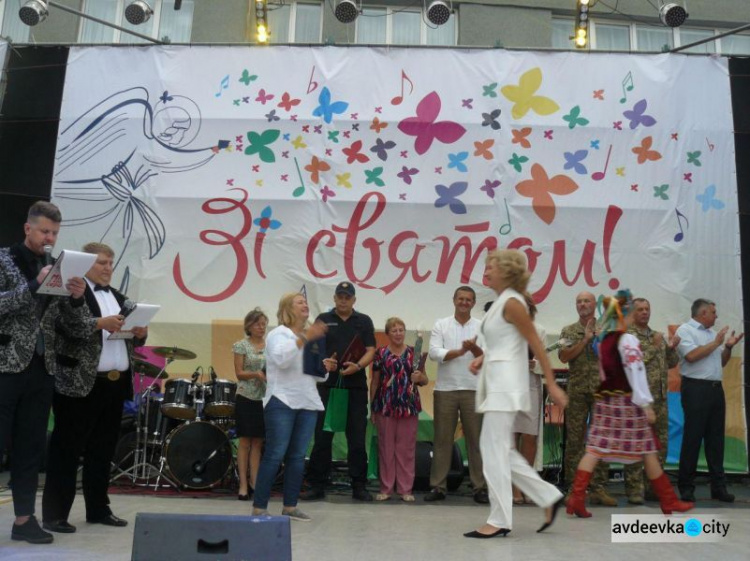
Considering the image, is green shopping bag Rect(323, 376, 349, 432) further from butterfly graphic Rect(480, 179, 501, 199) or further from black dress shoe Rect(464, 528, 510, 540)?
butterfly graphic Rect(480, 179, 501, 199)

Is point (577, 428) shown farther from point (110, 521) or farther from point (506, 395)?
point (110, 521)

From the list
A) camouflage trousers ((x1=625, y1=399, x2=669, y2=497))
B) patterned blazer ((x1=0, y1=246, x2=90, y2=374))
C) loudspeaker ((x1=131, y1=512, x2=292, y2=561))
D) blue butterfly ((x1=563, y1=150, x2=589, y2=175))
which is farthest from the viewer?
blue butterfly ((x1=563, y1=150, x2=589, y2=175))

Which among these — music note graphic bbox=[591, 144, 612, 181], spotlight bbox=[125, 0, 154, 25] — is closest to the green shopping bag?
music note graphic bbox=[591, 144, 612, 181]

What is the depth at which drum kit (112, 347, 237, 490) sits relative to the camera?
6773 mm

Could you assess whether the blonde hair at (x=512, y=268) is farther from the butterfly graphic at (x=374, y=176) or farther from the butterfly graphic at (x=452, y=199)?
the butterfly graphic at (x=374, y=176)

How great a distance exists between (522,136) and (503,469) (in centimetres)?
466

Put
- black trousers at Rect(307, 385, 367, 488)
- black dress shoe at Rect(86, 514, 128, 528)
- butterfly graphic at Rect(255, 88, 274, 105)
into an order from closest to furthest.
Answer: black dress shoe at Rect(86, 514, 128, 528), black trousers at Rect(307, 385, 367, 488), butterfly graphic at Rect(255, 88, 274, 105)

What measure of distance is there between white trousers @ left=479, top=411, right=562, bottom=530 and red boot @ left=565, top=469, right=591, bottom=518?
802 millimetres

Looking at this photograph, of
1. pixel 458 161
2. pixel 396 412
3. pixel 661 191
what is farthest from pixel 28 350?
pixel 661 191

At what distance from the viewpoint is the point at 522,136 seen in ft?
27.1

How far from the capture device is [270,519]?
310 centimetres

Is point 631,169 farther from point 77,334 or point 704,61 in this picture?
point 77,334

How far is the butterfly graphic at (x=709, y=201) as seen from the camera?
8.05 metres

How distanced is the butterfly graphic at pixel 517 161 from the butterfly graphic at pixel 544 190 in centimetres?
16
